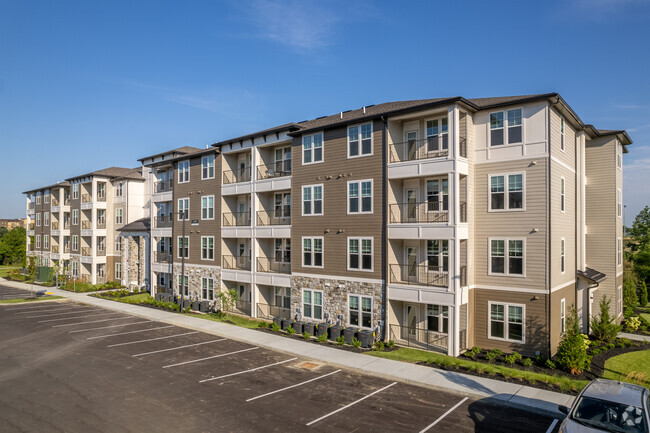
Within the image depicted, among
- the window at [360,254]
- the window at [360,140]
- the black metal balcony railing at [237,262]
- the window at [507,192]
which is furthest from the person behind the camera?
the black metal balcony railing at [237,262]

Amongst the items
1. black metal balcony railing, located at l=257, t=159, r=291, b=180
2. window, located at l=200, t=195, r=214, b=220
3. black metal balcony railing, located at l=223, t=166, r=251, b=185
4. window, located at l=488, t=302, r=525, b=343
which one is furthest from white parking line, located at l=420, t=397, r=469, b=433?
window, located at l=200, t=195, r=214, b=220

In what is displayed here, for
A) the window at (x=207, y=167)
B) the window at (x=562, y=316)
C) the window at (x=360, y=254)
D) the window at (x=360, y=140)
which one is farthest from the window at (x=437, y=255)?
the window at (x=207, y=167)

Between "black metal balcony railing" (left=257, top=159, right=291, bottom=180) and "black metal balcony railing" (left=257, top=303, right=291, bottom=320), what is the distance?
899 centimetres

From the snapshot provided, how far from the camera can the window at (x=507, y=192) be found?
774 inches

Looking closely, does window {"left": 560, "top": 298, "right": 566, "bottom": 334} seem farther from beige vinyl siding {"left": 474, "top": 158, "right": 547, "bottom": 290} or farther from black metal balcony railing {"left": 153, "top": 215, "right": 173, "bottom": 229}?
black metal balcony railing {"left": 153, "top": 215, "right": 173, "bottom": 229}

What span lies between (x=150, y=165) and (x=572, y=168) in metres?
34.6

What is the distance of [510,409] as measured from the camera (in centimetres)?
1331

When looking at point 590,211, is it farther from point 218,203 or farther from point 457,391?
point 218,203

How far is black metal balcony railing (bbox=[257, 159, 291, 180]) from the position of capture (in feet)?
94.4

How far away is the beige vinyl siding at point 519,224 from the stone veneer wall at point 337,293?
519 centimetres

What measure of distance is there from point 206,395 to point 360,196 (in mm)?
12654

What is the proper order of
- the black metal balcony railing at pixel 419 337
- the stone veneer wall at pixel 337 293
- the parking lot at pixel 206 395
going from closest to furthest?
the parking lot at pixel 206 395 < the black metal balcony railing at pixel 419 337 < the stone veneer wall at pixel 337 293

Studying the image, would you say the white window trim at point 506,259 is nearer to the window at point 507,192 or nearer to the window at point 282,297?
the window at point 507,192

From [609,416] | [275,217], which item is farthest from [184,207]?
[609,416]
